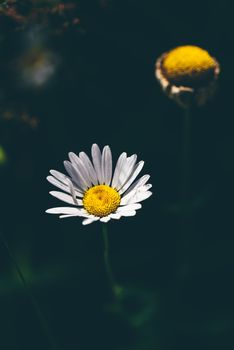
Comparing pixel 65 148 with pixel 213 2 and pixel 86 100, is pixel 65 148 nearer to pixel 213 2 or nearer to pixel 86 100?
pixel 86 100

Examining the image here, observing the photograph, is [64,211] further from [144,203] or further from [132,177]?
[144,203]

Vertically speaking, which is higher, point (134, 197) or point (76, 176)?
point (76, 176)

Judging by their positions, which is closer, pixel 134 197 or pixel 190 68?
pixel 134 197

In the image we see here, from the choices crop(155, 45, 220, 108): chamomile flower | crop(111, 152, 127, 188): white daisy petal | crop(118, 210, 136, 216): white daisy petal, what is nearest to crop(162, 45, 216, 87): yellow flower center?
crop(155, 45, 220, 108): chamomile flower

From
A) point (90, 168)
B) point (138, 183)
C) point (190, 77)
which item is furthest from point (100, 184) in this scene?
point (190, 77)

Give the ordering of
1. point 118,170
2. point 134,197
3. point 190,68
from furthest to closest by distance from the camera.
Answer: point 190,68 → point 118,170 → point 134,197

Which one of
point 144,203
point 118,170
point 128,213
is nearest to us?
point 128,213
